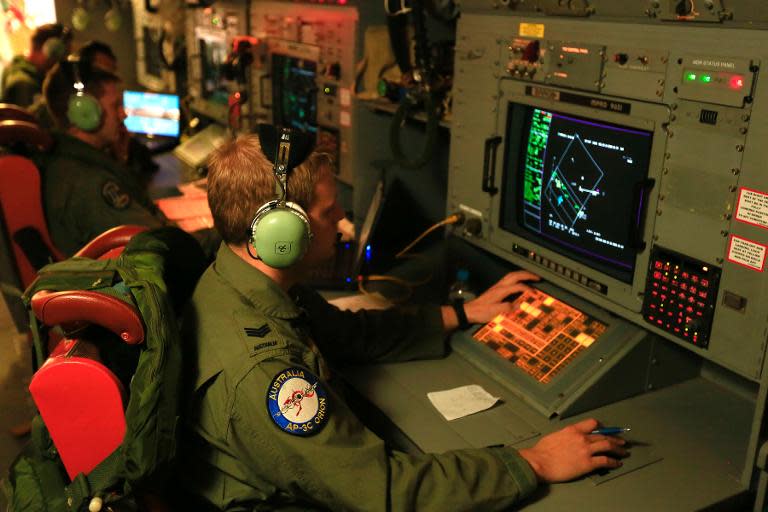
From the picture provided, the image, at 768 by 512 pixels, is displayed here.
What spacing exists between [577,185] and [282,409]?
0.88 metres

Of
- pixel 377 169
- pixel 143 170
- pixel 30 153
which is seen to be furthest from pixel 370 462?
pixel 143 170

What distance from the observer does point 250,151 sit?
143 cm

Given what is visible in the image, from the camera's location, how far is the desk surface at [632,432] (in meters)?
1.38

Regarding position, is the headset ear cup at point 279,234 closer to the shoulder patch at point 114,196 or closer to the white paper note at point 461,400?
the white paper note at point 461,400

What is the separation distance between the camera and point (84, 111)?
2781 mm

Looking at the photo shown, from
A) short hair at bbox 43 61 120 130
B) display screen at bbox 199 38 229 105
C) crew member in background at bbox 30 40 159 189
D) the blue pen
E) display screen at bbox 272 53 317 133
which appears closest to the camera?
the blue pen

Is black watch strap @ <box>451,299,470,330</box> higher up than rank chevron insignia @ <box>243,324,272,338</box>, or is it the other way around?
rank chevron insignia @ <box>243,324,272,338</box>

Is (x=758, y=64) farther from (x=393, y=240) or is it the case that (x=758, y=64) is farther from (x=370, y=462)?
(x=393, y=240)

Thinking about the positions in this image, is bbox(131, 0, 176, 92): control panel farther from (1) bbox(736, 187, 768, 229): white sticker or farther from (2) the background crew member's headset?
(1) bbox(736, 187, 768, 229): white sticker

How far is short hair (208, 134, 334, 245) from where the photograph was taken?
142 centimetres

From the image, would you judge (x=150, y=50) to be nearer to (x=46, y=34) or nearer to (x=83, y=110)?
(x=46, y=34)

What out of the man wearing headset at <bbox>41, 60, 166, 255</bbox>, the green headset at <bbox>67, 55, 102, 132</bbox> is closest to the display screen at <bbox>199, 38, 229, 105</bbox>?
the man wearing headset at <bbox>41, 60, 166, 255</bbox>

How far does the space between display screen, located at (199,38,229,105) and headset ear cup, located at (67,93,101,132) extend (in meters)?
1.45

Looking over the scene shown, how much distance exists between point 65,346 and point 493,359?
101 centimetres
